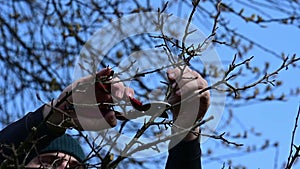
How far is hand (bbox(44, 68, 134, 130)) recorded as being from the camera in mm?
1815

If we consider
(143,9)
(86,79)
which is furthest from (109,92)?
(143,9)

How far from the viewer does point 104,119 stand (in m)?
1.96

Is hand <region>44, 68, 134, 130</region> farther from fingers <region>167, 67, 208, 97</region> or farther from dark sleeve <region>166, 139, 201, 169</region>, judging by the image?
Result: dark sleeve <region>166, 139, 201, 169</region>

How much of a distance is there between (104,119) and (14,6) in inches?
128

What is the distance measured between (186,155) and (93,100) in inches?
20.0

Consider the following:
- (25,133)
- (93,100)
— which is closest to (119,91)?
(93,100)

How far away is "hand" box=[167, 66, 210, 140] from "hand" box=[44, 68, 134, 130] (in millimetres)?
103

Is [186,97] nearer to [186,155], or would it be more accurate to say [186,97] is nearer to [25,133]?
[186,155]

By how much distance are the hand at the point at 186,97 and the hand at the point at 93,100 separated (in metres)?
0.10

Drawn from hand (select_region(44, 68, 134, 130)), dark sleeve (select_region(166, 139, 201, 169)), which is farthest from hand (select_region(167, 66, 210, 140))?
dark sleeve (select_region(166, 139, 201, 169))

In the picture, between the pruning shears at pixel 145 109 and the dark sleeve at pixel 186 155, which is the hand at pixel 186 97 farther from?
the dark sleeve at pixel 186 155

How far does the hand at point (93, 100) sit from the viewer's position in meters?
1.82

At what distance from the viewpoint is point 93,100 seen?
1.90 m

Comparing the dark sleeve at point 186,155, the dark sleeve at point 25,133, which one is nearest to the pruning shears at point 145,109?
the dark sleeve at point 25,133
